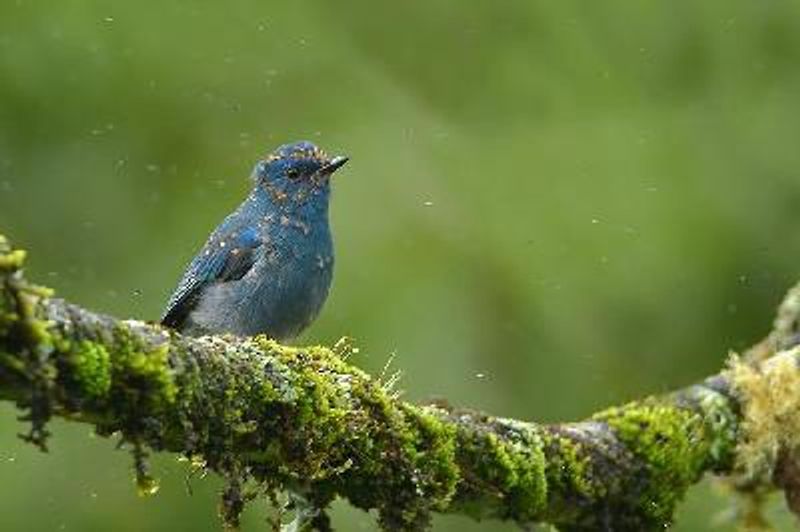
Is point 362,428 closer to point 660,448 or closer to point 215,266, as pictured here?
point 660,448

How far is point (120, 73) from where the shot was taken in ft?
23.6

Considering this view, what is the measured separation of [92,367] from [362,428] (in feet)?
2.88

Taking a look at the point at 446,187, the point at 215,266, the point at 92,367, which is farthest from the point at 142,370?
the point at 446,187

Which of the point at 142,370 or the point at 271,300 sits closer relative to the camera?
the point at 142,370

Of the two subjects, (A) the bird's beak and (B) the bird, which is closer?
(B) the bird

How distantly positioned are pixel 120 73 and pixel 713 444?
11.2 feet

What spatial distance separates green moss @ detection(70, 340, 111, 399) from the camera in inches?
116

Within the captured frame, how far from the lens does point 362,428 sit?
3709mm

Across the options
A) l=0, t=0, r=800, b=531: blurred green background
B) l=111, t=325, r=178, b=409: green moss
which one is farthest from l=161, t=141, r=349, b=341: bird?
l=111, t=325, r=178, b=409: green moss

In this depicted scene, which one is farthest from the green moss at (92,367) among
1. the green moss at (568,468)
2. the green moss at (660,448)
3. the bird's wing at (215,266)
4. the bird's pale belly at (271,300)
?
the bird's wing at (215,266)

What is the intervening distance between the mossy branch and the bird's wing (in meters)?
1.72

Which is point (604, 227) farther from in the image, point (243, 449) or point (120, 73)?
point (243, 449)

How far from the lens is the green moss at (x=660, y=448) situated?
14.9 feet

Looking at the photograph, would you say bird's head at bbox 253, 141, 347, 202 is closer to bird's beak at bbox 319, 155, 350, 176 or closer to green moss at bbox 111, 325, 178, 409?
bird's beak at bbox 319, 155, 350, 176
